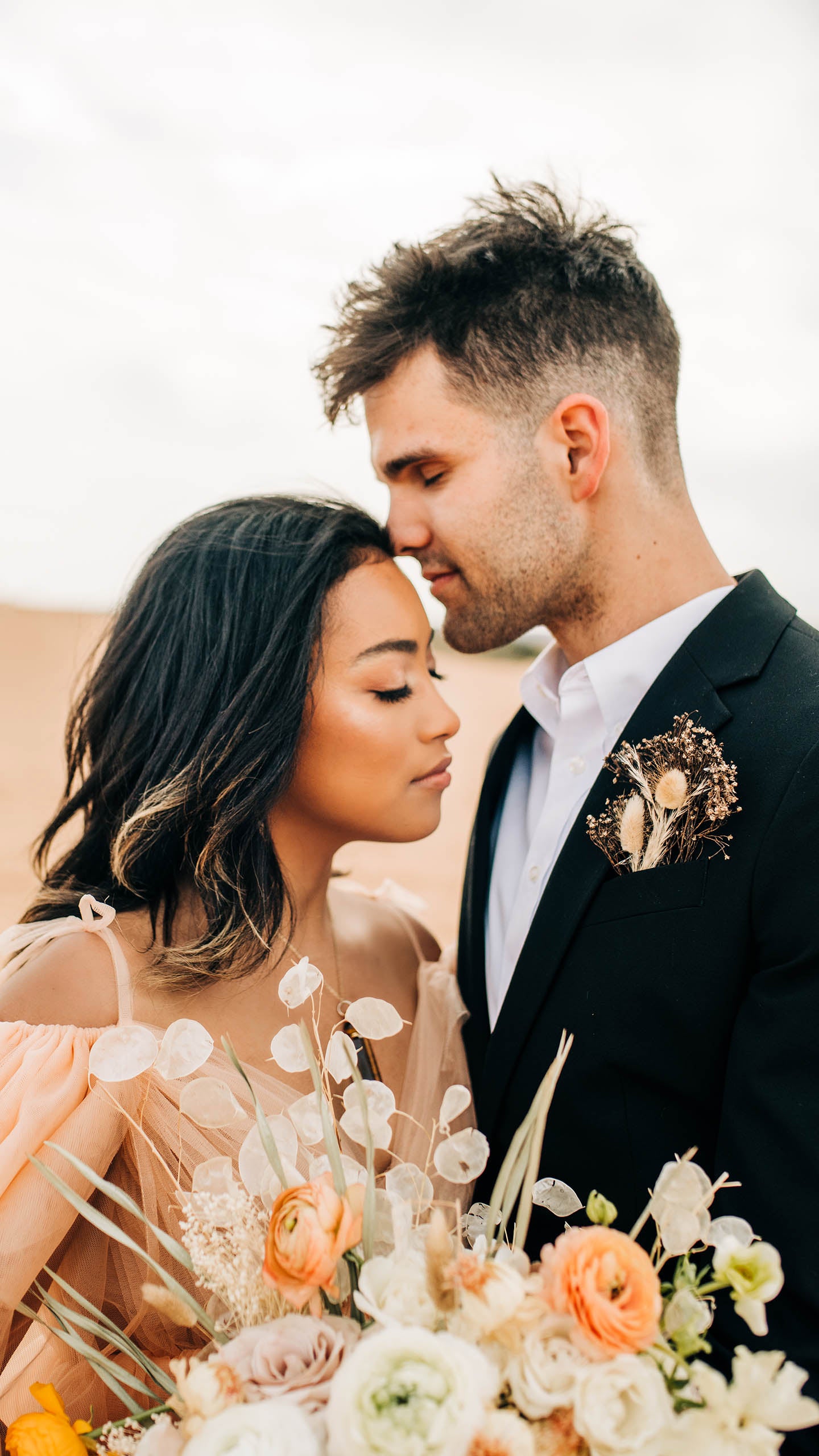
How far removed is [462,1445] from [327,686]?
5.57 feet

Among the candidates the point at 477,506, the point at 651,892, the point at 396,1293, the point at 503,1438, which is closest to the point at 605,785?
the point at 651,892

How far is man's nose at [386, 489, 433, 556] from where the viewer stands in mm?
2682

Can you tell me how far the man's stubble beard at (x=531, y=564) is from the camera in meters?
2.67

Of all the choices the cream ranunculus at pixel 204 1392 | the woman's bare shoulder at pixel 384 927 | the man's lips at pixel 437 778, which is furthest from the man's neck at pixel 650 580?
the cream ranunculus at pixel 204 1392

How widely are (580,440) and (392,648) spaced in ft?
2.78

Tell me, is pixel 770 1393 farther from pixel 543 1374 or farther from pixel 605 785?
pixel 605 785

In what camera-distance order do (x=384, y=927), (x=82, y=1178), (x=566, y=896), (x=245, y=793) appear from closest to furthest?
(x=82, y=1178)
(x=566, y=896)
(x=245, y=793)
(x=384, y=927)

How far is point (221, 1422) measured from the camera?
921mm

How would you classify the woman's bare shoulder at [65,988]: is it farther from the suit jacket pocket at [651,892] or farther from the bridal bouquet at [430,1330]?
the suit jacket pocket at [651,892]

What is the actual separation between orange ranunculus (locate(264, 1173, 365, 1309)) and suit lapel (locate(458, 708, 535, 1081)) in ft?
4.57

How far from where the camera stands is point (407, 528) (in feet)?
8.88

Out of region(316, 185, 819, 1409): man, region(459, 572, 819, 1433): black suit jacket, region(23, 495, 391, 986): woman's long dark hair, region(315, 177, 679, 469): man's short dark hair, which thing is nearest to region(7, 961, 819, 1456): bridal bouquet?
region(459, 572, 819, 1433): black suit jacket

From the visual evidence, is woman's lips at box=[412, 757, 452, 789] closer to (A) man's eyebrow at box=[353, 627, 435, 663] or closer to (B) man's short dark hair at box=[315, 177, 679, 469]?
(A) man's eyebrow at box=[353, 627, 435, 663]

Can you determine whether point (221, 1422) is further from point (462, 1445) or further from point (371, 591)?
point (371, 591)
